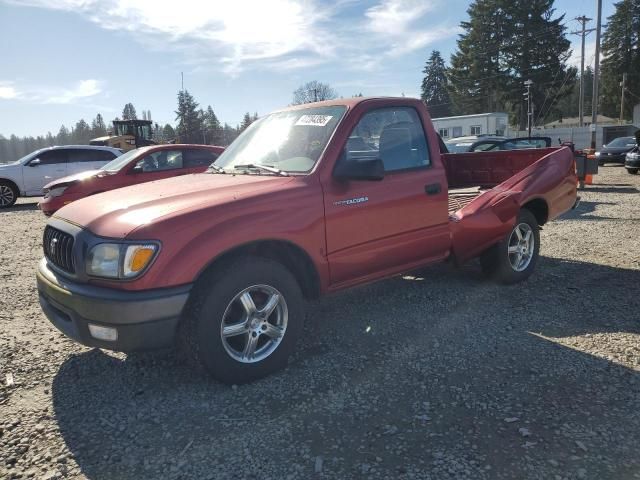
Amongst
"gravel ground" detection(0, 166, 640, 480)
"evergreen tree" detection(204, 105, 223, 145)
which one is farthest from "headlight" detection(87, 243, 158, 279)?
"evergreen tree" detection(204, 105, 223, 145)

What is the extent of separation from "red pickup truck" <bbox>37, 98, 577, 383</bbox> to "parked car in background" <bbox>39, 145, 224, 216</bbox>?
6.42 meters

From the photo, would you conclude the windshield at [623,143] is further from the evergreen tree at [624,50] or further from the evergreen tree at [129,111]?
the evergreen tree at [129,111]

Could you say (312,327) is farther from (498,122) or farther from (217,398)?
(498,122)

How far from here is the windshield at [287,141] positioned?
3.83 m

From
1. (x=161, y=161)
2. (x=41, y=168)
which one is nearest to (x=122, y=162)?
(x=161, y=161)

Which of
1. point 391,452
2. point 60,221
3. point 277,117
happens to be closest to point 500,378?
point 391,452

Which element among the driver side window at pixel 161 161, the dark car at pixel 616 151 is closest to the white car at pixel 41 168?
the driver side window at pixel 161 161

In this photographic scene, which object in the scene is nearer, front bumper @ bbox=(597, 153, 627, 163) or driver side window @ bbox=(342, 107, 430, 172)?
driver side window @ bbox=(342, 107, 430, 172)

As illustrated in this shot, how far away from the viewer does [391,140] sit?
168 inches

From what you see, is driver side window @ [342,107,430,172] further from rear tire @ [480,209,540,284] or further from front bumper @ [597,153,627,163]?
front bumper @ [597,153,627,163]

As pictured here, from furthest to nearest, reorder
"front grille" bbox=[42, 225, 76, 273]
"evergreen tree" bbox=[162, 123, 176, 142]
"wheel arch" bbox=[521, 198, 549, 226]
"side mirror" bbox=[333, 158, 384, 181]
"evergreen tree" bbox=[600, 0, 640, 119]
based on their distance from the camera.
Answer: "evergreen tree" bbox=[162, 123, 176, 142] < "evergreen tree" bbox=[600, 0, 640, 119] < "wheel arch" bbox=[521, 198, 549, 226] < "side mirror" bbox=[333, 158, 384, 181] < "front grille" bbox=[42, 225, 76, 273]

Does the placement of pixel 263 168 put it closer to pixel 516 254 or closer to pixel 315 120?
pixel 315 120

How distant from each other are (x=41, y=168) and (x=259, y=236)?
47.5ft

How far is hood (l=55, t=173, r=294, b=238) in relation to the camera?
9.96ft
